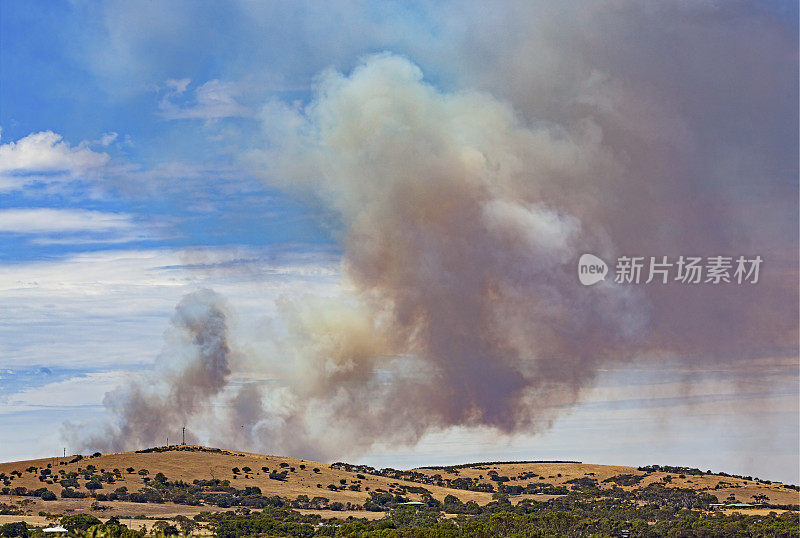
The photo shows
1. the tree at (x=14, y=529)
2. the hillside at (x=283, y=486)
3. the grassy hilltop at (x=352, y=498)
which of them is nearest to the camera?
the tree at (x=14, y=529)

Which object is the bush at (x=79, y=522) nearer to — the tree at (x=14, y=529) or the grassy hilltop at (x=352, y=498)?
the grassy hilltop at (x=352, y=498)

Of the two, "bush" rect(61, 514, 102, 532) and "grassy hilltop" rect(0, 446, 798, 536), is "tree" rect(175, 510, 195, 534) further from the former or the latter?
"bush" rect(61, 514, 102, 532)

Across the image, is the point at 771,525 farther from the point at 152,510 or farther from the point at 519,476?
the point at 519,476

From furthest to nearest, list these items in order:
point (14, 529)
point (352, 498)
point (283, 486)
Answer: point (283, 486) < point (352, 498) < point (14, 529)

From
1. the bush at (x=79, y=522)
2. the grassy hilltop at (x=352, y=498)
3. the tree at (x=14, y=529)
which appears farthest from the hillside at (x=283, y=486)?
the tree at (x=14, y=529)

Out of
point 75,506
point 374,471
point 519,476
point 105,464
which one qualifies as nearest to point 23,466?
point 105,464

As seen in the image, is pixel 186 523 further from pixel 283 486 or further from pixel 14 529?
pixel 283 486

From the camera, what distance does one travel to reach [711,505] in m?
144

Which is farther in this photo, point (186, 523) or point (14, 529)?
point (186, 523)

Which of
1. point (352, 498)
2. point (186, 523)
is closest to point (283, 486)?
point (352, 498)

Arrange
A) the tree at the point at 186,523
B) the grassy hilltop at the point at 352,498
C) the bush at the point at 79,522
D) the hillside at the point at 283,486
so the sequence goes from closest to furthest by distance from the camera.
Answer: the bush at the point at 79,522 → the tree at the point at 186,523 → the grassy hilltop at the point at 352,498 → the hillside at the point at 283,486

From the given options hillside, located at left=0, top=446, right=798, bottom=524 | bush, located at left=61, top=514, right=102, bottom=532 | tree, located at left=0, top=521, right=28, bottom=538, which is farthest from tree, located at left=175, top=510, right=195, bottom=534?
tree, located at left=0, top=521, right=28, bottom=538

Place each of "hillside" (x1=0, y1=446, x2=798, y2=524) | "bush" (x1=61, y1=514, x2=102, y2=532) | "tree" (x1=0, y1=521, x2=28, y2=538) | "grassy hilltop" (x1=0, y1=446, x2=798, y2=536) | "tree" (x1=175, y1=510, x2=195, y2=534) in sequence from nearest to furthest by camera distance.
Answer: "tree" (x1=0, y1=521, x2=28, y2=538), "bush" (x1=61, y1=514, x2=102, y2=532), "tree" (x1=175, y1=510, x2=195, y2=534), "grassy hilltop" (x1=0, y1=446, x2=798, y2=536), "hillside" (x1=0, y1=446, x2=798, y2=524)

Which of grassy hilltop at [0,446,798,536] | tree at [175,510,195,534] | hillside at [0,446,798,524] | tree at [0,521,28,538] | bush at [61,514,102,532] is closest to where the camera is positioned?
tree at [0,521,28,538]
